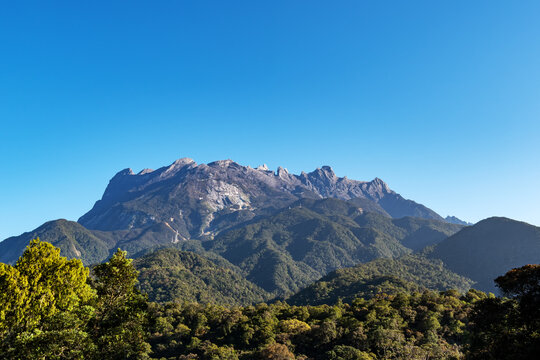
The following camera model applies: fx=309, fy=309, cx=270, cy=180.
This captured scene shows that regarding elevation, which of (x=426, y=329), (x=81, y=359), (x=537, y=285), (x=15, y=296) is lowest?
(x=426, y=329)

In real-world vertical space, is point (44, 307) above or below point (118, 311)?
above

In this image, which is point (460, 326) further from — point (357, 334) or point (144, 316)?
point (144, 316)

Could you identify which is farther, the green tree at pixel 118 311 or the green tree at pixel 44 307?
the green tree at pixel 118 311

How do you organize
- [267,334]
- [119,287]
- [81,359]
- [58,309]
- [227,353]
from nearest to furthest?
[81,359] < [58,309] < [119,287] < [227,353] < [267,334]

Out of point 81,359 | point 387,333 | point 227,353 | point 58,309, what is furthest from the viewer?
point 227,353

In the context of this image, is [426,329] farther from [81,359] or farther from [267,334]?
[81,359]

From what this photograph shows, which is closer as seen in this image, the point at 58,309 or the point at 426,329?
the point at 58,309

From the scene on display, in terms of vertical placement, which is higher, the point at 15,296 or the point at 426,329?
the point at 15,296

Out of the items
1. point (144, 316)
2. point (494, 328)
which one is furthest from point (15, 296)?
point (494, 328)

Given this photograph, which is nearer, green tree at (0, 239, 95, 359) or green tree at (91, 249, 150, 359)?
green tree at (0, 239, 95, 359)

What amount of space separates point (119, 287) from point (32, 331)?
22.4 feet

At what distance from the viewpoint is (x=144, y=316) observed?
29312 mm

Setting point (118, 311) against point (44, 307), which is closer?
point (44, 307)

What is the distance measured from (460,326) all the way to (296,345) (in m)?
41.0
